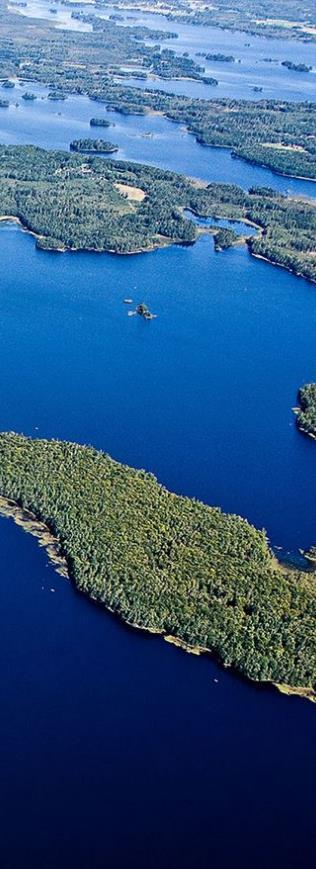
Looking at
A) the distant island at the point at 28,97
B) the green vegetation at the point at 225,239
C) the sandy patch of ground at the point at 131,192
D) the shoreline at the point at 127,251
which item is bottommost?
the shoreline at the point at 127,251

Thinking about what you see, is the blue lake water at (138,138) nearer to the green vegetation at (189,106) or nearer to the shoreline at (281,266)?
the green vegetation at (189,106)

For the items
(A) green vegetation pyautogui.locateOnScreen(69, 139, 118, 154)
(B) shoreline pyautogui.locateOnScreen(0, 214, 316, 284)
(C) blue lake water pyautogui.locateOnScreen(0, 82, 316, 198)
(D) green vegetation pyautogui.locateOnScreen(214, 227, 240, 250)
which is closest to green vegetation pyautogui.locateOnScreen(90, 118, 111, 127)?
(C) blue lake water pyautogui.locateOnScreen(0, 82, 316, 198)

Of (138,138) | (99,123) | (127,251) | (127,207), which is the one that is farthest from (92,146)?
(127,251)

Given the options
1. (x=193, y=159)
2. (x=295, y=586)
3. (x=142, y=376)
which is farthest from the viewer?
(x=193, y=159)

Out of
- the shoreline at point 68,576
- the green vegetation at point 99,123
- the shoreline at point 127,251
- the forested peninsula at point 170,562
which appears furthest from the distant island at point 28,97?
the shoreline at point 68,576

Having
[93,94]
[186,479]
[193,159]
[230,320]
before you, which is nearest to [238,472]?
[186,479]

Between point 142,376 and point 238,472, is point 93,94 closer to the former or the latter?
point 142,376

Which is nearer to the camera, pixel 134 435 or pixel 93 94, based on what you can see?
pixel 134 435

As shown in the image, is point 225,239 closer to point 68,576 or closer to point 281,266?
point 281,266
